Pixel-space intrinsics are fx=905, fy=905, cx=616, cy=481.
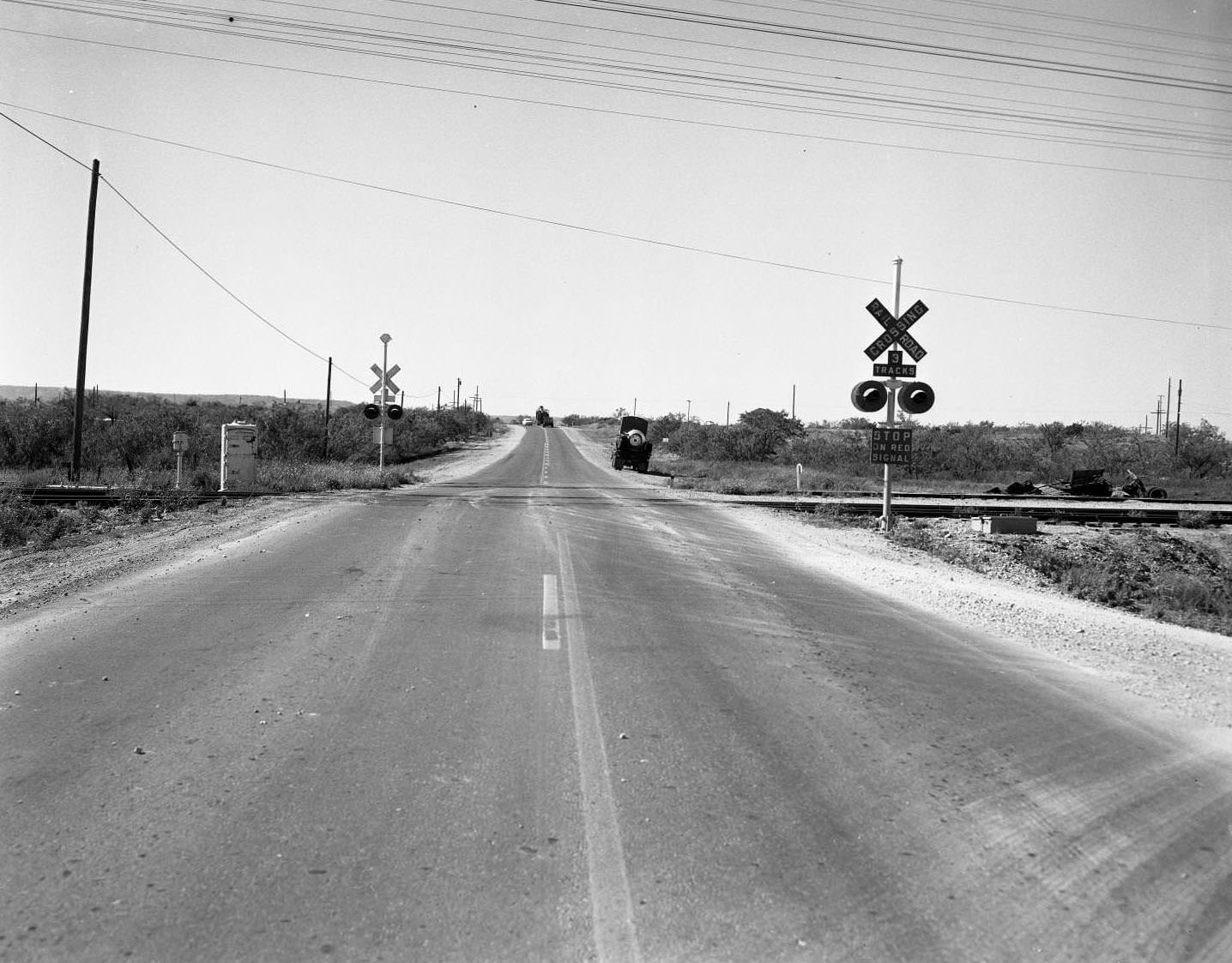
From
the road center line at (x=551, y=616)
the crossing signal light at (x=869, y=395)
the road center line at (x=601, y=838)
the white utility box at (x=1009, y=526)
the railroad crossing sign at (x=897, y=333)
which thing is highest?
the railroad crossing sign at (x=897, y=333)

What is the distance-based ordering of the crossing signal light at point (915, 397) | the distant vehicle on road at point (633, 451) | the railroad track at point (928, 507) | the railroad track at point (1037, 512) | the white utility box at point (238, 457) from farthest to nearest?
the distant vehicle on road at point (633, 451) → the white utility box at point (238, 457) → the railroad track at point (1037, 512) → the railroad track at point (928, 507) → the crossing signal light at point (915, 397)

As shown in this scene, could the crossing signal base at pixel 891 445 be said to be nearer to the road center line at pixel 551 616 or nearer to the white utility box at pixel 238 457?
the road center line at pixel 551 616

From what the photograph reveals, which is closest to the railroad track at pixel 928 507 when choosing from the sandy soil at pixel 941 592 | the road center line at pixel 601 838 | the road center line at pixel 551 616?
the sandy soil at pixel 941 592

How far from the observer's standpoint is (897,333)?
57.7 feet

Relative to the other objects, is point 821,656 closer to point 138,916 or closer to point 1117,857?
point 1117,857

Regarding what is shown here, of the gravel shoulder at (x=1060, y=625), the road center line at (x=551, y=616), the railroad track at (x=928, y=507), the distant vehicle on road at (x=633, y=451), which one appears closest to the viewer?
the gravel shoulder at (x=1060, y=625)

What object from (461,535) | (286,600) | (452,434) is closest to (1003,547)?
(461,535)

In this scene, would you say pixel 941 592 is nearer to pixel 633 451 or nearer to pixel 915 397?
pixel 915 397

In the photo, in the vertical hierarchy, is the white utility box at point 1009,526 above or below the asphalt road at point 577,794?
above

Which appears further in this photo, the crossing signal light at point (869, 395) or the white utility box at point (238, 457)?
the white utility box at point (238, 457)

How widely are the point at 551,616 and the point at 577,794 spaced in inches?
165

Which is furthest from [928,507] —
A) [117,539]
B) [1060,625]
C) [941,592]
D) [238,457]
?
[117,539]

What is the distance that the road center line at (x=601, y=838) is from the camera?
3281mm

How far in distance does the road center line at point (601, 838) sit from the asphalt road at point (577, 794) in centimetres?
2
